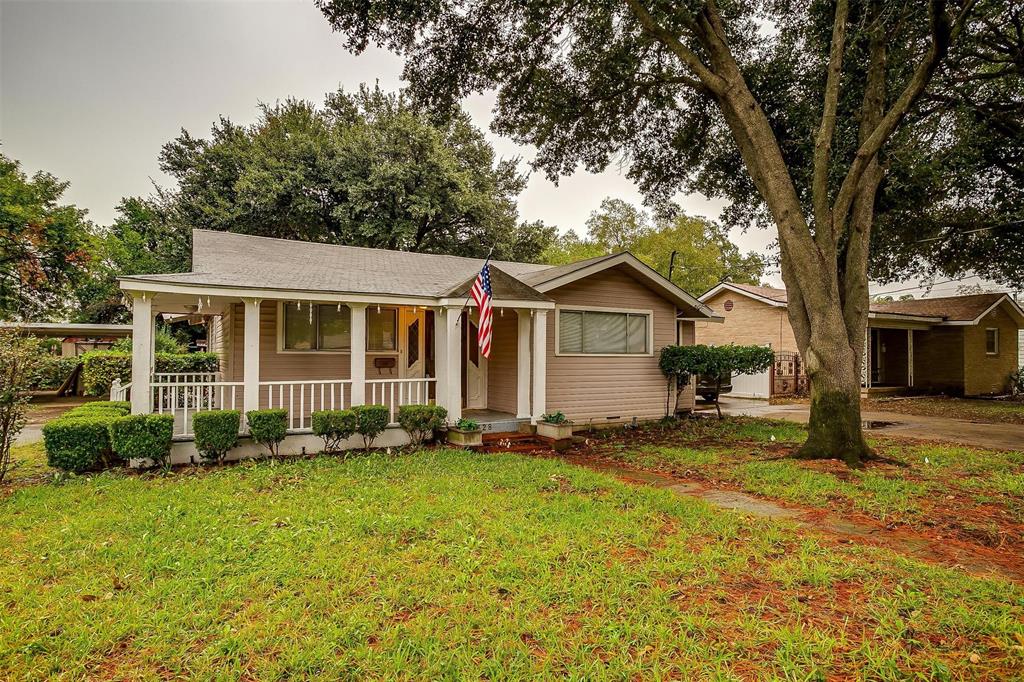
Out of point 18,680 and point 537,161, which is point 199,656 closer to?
point 18,680

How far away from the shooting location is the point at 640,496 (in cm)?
595

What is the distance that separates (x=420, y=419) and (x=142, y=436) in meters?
3.89

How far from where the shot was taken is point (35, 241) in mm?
22516

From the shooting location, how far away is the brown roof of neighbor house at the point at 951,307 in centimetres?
2023

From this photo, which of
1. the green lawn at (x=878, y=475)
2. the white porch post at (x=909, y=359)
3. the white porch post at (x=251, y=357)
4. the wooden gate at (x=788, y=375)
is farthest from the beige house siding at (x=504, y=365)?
the white porch post at (x=909, y=359)

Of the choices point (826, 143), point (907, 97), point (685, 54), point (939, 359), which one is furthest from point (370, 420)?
point (939, 359)

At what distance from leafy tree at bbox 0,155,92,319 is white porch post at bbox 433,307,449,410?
78.4 ft

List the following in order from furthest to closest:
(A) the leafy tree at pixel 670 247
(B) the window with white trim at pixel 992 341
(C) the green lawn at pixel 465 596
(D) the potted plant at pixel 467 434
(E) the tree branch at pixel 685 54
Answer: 1. (A) the leafy tree at pixel 670 247
2. (B) the window with white trim at pixel 992 341
3. (D) the potted plant at pixel 467 434
4. (E) the tree branch at pixel 685 54
5. (C) the green lawn at pixel 465 596

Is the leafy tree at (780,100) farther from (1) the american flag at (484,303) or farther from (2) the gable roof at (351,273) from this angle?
(1) the american flag at (484,303)

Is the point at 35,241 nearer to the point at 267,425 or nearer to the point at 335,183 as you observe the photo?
the point at 335,183

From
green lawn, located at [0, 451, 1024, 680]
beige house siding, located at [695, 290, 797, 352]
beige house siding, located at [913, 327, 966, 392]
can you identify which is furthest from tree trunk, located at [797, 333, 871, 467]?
beige house siding, located at [913, 327, 966, 392]

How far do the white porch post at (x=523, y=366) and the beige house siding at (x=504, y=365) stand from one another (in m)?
0.62

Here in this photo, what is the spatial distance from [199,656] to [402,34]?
9.91 m

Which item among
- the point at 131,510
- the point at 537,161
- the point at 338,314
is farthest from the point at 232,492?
the point at 537,161
